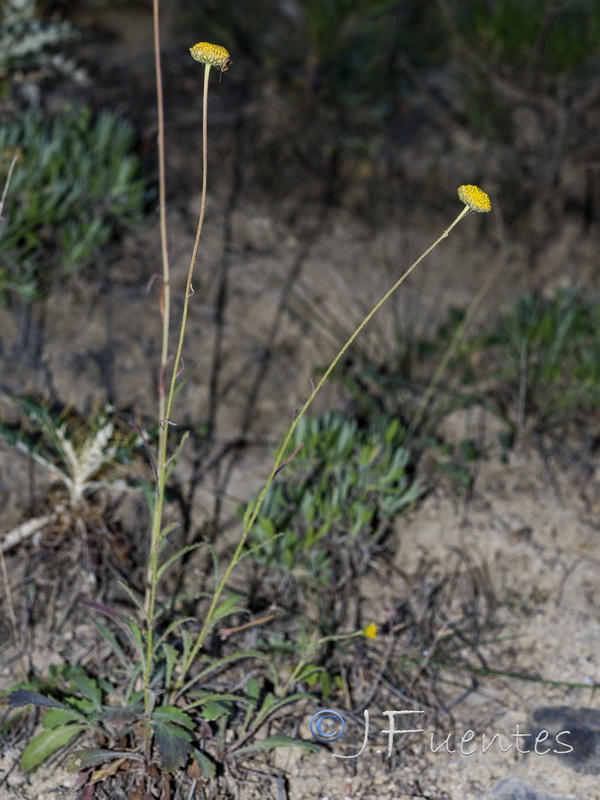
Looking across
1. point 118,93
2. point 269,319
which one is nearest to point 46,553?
point 269,319

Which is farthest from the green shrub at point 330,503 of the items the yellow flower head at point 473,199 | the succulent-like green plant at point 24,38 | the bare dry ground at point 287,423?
the succulent-like green plant at point 24,38

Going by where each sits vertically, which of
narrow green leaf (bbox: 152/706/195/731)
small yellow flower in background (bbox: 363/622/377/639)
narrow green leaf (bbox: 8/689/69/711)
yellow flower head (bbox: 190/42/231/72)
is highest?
yellow flower head (bbox: 190/42/231/72)

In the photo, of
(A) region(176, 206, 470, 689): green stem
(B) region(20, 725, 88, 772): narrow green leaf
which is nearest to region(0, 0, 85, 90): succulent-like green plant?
(A) region(176, 206, 470, 689): green stem

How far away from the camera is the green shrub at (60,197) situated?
3.04m

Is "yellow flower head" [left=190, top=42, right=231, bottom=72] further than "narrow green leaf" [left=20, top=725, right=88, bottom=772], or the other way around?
"narrow green leaf" [left=20, top=725, right=88, bottom=772]

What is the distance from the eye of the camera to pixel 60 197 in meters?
3.21

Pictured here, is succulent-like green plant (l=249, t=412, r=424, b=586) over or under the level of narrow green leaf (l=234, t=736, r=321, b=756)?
over

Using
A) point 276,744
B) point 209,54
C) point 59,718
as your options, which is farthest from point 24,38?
point 276,744

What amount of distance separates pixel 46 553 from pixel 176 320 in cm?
114

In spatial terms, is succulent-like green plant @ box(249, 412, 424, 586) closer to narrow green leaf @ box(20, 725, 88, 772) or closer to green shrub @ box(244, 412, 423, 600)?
green shrub @ box(244, 412, 423, 600)

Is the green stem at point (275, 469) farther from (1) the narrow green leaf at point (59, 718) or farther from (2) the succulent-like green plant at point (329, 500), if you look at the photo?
(2) the succulent-like green plant at point (329, 500)

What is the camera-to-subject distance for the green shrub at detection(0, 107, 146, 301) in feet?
9.97

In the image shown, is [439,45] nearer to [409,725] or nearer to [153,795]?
[409,725]

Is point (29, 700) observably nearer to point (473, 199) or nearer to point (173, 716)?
point (173, 716)
